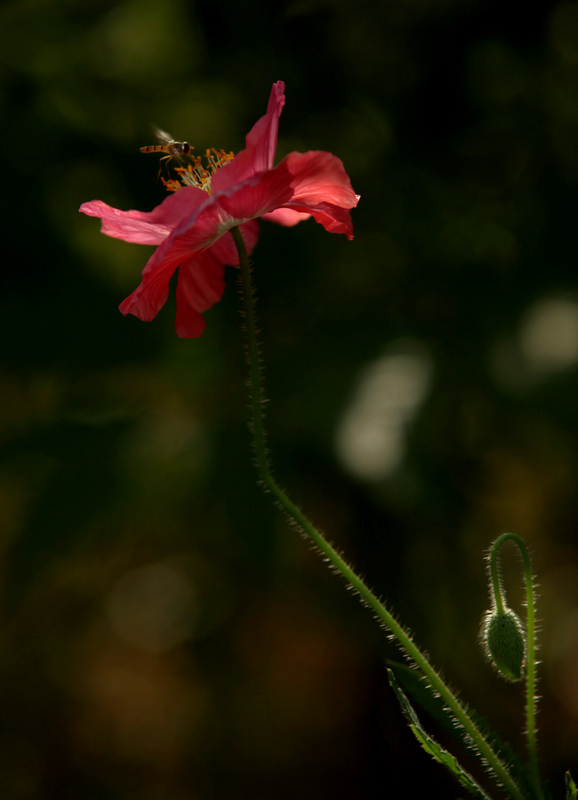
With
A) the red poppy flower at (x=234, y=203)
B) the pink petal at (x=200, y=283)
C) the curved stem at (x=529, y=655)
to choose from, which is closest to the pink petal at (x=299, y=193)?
the red poppy flower at (x=234, y=203)

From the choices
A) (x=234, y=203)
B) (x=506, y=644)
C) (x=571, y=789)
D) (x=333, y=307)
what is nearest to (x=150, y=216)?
(x=234, y=203)

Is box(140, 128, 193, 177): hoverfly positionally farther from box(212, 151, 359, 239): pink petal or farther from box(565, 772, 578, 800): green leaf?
box(565, 772, 578, 800): green leaf

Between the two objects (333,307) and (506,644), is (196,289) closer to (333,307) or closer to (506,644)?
(506,644)

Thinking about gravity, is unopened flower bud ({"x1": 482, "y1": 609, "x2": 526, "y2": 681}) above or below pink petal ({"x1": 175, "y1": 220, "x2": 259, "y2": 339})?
below

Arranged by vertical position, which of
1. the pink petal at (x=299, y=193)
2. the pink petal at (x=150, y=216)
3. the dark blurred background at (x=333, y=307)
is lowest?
the dark blurred background at (x=333, y=307)

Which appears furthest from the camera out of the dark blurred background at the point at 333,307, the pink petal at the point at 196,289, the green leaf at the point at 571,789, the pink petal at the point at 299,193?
the dark blurred background at the point at 333,307

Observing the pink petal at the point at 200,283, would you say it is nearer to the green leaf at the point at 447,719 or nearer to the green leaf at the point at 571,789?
the green leaf at the point at 447,719

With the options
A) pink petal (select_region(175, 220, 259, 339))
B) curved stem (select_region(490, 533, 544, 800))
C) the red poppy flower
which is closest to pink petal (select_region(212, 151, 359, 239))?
the red poppy flower

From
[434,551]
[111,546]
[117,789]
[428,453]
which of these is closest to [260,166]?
[428,453]
